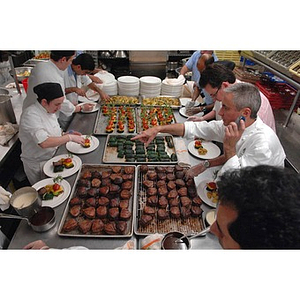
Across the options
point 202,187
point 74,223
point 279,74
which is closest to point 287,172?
point 202,187

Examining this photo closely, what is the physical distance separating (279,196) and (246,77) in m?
4.75

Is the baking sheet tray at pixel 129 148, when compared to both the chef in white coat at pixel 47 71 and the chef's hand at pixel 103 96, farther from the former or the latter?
the chef's hand at pixel 103 96

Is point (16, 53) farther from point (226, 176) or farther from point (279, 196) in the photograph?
point (279, 196)

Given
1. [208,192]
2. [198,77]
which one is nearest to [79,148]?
[208,192]

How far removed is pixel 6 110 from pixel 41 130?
1.34 metres

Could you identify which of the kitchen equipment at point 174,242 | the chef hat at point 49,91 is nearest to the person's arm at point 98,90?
the chef hat at point 49,91

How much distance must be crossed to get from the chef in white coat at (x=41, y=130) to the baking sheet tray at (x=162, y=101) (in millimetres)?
2110

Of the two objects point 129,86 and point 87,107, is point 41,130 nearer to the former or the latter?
point 87,107

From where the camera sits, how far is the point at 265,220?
2.87ft

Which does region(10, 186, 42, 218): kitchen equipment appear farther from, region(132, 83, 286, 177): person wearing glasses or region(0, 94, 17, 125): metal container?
region(0, 94, 17, 125): metal container

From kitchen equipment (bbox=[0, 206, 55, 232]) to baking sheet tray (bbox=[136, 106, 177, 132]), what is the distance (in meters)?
2.11

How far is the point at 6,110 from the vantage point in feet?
11.7

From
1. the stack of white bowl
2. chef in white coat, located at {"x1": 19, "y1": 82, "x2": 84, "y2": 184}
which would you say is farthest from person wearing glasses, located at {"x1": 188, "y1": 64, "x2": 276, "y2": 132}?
the stack of white bowl

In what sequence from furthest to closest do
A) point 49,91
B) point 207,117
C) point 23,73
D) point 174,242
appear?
point 23,73
point 207,117
point 49,91
point 174,242
